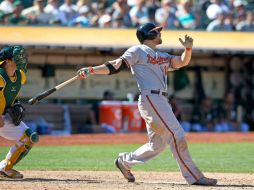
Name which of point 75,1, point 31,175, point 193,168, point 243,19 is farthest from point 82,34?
point 193,168

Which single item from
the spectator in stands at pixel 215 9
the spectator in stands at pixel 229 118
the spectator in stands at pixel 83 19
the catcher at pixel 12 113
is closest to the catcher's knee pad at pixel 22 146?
the catcher at pixel 12 113

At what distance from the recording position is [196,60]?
2019cm

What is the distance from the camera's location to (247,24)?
1972cm

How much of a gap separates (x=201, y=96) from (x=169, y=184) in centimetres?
1162

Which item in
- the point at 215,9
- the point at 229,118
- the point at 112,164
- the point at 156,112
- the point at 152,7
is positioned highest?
the point at 156,112

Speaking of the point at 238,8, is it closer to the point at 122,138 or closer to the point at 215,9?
the point at 215,9

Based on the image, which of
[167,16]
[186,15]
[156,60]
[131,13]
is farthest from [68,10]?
[156,60]

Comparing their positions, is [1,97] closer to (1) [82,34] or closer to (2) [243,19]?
(1) [82,34]

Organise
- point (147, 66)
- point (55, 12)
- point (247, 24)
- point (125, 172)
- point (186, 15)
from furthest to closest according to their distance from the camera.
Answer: point (247, 24)
point (186, 15)
point (55, 12)
point (125, 172)
point (147, 66)

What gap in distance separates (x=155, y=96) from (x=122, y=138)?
8.48 m

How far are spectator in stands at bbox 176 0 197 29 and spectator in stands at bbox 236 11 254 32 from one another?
1201 mm

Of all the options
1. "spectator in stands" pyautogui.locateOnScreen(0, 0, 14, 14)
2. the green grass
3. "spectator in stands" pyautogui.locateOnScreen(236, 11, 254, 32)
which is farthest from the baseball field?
"spectator in stands" pyautogui.locateOnScreen(0, 0, 14, 14)

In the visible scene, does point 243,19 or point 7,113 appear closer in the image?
point 7,113

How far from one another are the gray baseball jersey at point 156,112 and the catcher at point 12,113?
1.22 metres
